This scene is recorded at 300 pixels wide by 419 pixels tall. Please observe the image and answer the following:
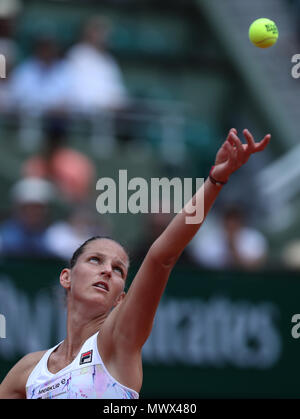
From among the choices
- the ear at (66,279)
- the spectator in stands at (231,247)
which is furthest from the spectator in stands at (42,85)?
the ear at (66,279)

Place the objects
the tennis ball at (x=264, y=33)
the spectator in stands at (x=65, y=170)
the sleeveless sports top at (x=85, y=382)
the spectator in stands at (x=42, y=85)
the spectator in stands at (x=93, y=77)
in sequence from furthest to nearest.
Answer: the spectator in stands at (x=93, y=77) < the spectator in stands at (x=42, y=85) < the spectator in stands at (x=65, y=170) < the tennis ball at (x=264, y=33) < the sleeveless sports top at (x=85, y=382)

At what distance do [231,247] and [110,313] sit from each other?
16.5ft

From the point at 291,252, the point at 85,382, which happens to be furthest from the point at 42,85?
the point at 85,382

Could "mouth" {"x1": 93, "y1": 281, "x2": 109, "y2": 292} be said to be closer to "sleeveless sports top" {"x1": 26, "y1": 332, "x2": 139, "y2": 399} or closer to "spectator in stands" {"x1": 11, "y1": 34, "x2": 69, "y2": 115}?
"sleeveless sports top" {"x1": 26, "y1": 332, "x2": 139, "y2": 399}

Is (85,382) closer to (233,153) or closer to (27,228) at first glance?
(233,153)

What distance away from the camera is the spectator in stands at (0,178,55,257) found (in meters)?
8.42

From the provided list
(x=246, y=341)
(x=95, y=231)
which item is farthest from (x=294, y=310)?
(x=95, y=231)

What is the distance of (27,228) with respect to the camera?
28.1 ft

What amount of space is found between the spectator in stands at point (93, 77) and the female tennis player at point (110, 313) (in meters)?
6.26

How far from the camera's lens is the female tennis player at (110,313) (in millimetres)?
3832

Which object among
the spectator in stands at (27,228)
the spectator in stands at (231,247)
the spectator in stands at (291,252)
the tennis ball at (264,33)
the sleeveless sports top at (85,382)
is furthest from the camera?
the spectator in stands at (291,252)

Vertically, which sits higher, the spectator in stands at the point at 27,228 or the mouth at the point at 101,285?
the spectator in stands at the point at 27,228

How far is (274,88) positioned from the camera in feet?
45.1

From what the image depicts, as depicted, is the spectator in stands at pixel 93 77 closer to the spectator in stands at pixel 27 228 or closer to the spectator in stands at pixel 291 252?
the spectator in stands at pixel 27 228
